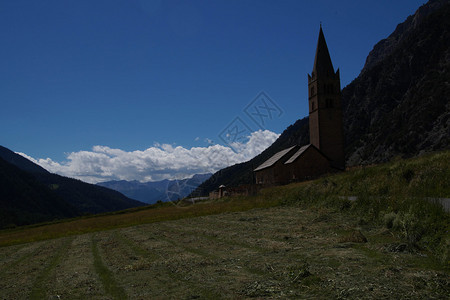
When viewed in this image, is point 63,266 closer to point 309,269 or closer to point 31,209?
point 309,269

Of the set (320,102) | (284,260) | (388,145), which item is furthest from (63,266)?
(388,145)

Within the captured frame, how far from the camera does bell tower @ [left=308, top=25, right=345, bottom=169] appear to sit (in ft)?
249

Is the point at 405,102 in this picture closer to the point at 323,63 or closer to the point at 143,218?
the point at 323,63

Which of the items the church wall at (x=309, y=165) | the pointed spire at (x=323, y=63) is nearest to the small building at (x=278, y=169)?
the church wall at (x=309, y=165)

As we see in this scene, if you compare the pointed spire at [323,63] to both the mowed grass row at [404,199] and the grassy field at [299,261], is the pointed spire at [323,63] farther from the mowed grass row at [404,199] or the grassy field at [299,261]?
the grassy field at [299,261]

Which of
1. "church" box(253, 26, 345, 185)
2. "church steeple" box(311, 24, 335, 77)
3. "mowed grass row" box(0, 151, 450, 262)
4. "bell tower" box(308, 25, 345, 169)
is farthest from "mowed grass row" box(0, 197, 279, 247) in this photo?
"church steeple" box(311, 24, 335, 77)

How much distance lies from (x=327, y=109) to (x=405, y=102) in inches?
2699

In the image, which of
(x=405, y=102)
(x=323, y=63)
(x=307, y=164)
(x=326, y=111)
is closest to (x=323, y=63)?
(x=323, y=63)

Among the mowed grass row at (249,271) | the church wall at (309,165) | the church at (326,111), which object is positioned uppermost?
the church at (326,111)

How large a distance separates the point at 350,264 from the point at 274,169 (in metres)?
61.6

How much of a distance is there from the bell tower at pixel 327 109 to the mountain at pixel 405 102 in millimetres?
26144

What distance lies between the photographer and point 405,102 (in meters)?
128

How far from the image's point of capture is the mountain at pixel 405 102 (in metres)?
102

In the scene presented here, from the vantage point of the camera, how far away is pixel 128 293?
27.2ft
